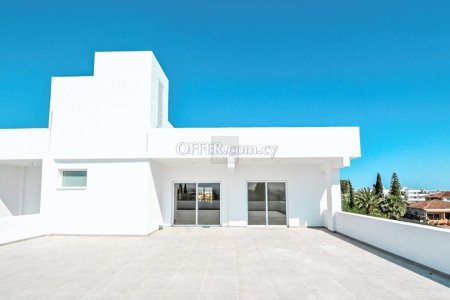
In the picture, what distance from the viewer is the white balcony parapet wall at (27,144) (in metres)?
10.4

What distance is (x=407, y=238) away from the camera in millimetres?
6496

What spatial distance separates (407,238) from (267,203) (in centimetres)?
625

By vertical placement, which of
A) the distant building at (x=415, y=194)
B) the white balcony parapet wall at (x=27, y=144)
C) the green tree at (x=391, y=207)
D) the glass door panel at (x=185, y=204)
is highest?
the white balcony parapet wall at (x=27, y=144)

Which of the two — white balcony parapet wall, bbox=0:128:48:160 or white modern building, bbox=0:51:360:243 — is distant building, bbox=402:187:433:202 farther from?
white balcony parapet wall, bbox=0:128:48:160

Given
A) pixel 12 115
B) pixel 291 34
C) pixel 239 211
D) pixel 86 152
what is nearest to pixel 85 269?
pixel 86 152

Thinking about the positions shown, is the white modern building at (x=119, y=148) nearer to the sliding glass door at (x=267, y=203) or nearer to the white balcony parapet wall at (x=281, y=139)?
the white balcony parapet wall at (x=281, y=139)

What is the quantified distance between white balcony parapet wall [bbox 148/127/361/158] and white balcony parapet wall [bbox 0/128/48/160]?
14.1ft

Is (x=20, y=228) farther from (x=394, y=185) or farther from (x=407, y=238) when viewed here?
(x=394, y=185)

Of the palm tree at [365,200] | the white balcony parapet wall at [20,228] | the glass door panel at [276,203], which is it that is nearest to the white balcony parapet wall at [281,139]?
the glass door panel at [276,203]

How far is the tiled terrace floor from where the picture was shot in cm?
442

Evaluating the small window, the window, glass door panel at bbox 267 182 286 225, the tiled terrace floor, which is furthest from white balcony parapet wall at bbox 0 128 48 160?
glass door panel at bbox 267 182 286 225

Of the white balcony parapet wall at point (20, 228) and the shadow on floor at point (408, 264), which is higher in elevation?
the white balcony parapet wall at point (20, 228)

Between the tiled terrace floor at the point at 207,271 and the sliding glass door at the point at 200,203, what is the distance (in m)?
3.29

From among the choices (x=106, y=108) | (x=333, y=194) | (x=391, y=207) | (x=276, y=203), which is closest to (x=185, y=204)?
(x=276, y=203)
